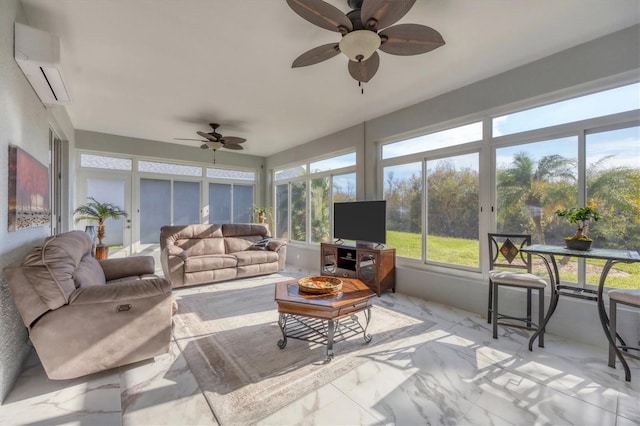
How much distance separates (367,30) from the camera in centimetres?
186

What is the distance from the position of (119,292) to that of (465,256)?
3647 mm

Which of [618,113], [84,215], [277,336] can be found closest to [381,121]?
[618,113]

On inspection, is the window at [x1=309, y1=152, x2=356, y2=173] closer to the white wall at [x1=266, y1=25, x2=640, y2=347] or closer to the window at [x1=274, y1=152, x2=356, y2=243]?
the window at [x1=274, y1=152, x2=356, y2=243]

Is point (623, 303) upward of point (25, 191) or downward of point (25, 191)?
downward

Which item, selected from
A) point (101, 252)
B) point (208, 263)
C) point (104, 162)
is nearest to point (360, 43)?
point (208, 263)

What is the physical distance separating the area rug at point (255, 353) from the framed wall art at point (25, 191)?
154cm

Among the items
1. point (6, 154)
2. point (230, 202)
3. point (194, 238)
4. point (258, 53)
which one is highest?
point (258, 53)

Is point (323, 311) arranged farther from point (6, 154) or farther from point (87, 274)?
point (6, 154)

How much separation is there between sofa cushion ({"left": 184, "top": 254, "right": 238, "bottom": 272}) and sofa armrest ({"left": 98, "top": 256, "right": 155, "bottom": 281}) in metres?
0.90

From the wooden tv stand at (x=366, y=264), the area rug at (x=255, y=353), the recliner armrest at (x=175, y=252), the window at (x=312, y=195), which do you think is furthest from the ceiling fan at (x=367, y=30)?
the recliner armrest at (x=175, y=252)

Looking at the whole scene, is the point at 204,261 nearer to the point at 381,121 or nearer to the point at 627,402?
the point at 381,121

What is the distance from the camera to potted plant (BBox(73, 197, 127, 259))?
4.58 metres

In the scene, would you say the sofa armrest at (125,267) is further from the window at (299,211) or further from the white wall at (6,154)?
the window at (299,211)

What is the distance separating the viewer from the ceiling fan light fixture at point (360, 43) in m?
→ 1.88
